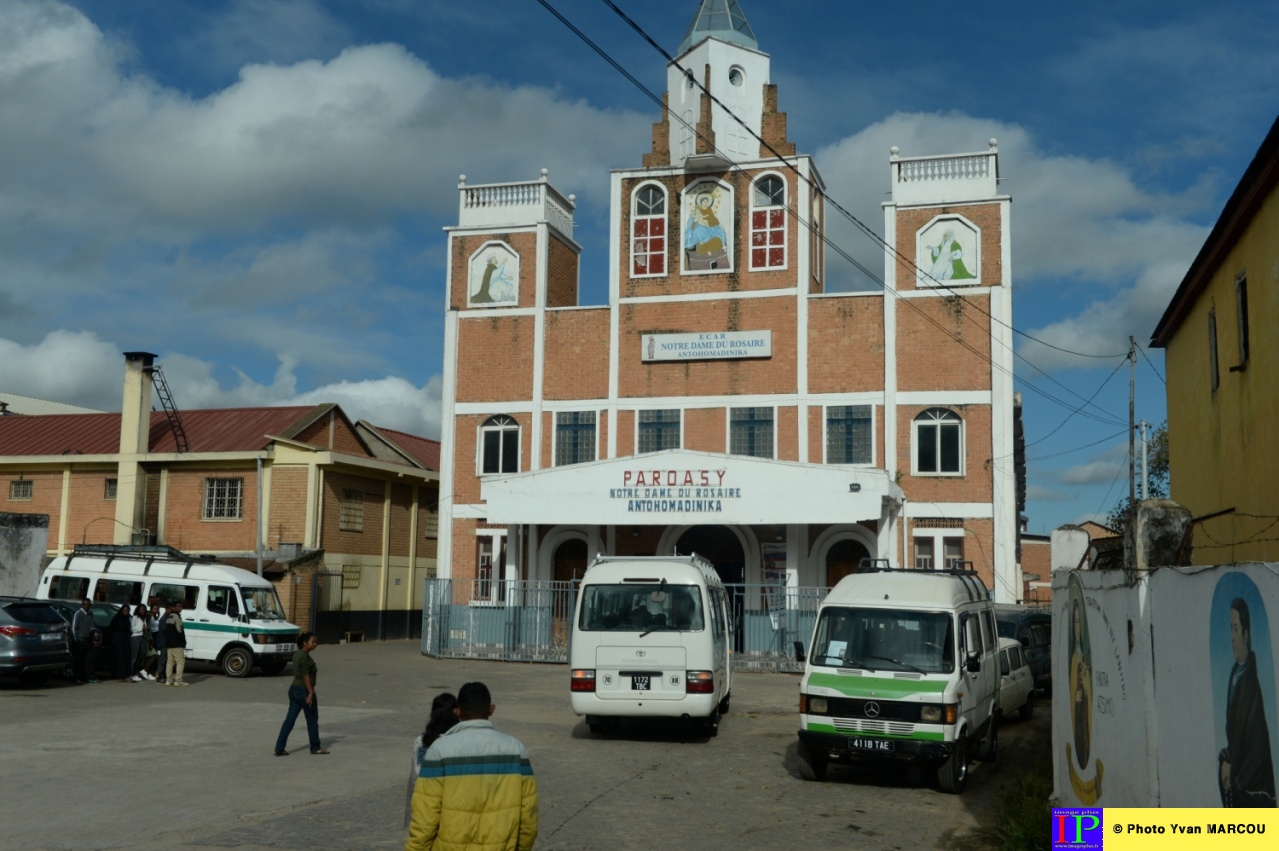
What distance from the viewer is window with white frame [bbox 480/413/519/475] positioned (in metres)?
35.4

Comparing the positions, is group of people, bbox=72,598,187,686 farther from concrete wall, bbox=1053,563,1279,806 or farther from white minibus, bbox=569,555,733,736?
concrete wall, bbox=1053,563,1279,806

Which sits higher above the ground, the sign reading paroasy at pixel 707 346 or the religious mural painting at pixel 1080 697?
the sign reading paroasy at pixel 707 346

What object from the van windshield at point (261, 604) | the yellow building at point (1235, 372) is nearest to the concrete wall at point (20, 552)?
the van windshield at point (261, 604)

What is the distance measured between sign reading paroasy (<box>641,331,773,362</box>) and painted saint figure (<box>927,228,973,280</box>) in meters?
4.75

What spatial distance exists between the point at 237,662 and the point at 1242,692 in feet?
73.9

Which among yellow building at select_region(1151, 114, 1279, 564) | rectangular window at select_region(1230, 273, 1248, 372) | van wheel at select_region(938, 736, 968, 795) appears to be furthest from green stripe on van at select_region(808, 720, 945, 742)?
rectangular window at select_region(1230, 273, 1248, 372)

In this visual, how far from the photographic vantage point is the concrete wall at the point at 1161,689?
219 inches

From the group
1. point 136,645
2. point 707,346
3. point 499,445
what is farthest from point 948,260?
point 136,645

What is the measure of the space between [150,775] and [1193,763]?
33.8 feet

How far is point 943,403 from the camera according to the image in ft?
105

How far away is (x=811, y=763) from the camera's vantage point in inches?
→ 515

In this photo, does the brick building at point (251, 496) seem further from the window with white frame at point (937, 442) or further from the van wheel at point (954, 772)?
the van wheel at point (954, 772)

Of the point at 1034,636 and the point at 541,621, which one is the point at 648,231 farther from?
the point at 1034,636

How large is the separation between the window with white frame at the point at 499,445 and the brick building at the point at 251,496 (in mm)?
5183
